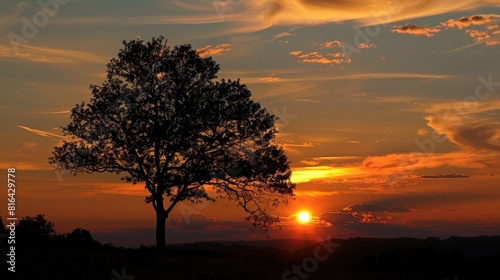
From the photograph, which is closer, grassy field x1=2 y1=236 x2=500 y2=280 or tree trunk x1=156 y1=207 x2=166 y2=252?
grassy field x1=2 y1=236 x2=500 y2=280

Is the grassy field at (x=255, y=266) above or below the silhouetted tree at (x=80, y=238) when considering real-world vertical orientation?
below

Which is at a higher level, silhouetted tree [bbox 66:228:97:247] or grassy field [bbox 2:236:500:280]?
silhouetted tree [bbox 66:228:97:247]

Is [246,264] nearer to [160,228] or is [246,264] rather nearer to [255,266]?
[255,266]

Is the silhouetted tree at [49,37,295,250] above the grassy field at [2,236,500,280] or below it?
above

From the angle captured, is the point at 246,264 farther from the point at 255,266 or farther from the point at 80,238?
the point at 80,238

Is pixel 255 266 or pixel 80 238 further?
pixel 80 238

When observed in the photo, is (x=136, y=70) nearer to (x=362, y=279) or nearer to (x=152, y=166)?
(x=152, y=166)

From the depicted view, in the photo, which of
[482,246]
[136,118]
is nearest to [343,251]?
[136,118]

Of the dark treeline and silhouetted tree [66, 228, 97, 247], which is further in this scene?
silhouetted tree [66, 228, 97, 247]

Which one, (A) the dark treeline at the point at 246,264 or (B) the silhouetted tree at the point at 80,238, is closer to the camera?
(A) the dark treeline at the point at 246,264

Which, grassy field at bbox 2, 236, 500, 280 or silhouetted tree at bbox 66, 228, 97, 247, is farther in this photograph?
silhouetted tree at bbox 66, 228, 97, 247

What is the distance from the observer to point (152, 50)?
53.8 meters

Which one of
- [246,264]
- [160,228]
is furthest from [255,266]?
[160,228]

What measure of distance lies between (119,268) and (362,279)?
1384cm
